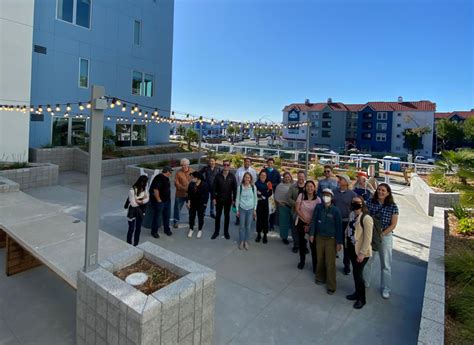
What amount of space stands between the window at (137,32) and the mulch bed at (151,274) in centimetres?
1620

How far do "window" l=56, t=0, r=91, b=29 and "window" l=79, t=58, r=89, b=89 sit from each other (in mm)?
1605

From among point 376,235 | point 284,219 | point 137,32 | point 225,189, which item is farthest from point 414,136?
point 376,235

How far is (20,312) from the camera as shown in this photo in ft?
12.0

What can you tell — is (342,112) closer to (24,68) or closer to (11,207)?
(24,68)

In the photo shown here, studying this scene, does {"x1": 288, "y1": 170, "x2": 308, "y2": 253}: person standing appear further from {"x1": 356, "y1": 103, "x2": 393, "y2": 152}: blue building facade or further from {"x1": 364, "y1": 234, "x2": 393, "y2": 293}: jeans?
{"x1": 356, "y1": 103, "x2": 393, "y2": 152}: blue building facade

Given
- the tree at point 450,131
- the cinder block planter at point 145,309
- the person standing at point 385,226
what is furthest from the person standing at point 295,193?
the tree at point 450,131

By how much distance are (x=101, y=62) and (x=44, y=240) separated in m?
13.2

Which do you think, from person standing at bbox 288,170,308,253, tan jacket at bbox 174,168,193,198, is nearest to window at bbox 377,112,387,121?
person standing at bbox 288,170,308,253

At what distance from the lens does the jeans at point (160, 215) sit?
18.8ft

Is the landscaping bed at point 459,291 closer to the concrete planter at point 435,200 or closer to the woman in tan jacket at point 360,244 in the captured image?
the woman in tan jacket at point 360,244

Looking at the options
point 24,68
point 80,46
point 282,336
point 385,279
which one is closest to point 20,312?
point 282,336

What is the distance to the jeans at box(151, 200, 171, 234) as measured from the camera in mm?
5734

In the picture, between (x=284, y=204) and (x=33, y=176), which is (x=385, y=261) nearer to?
(x=284, y=204)

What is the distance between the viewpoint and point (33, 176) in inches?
370
